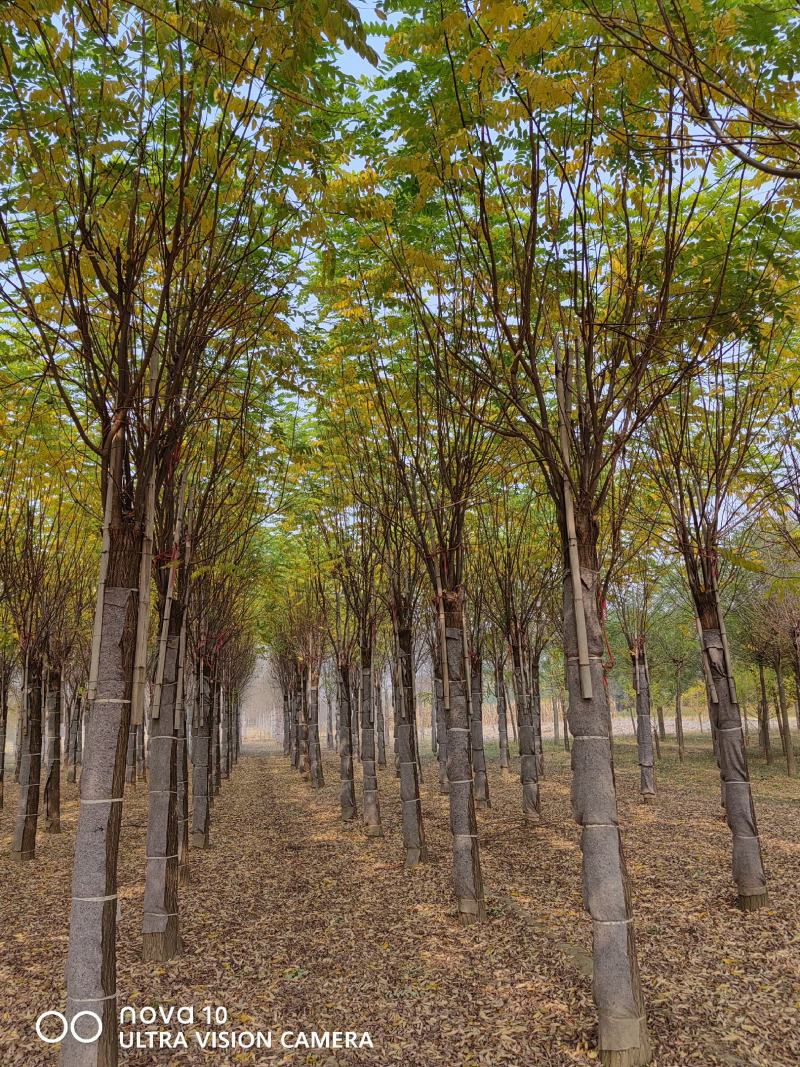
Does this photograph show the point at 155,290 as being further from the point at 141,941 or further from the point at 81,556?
the point at 81,556

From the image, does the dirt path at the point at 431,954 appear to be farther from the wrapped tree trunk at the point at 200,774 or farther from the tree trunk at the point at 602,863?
the wrapped tree trunk at the point at 200,774

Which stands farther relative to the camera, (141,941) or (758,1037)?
(141,941)

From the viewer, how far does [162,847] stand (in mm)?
6527

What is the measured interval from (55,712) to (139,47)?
13.7m

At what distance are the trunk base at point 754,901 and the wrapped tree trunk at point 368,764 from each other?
22.2ft

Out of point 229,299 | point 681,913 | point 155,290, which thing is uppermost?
point 155,290

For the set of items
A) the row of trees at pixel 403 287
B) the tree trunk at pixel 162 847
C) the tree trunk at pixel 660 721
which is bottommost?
the tree trunk at pixel 660 721

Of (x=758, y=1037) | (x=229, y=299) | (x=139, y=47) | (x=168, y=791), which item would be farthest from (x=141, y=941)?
(x=139, y=47)

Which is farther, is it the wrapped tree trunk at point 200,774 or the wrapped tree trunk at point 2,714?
the wrapped tree trunk at point 2,714

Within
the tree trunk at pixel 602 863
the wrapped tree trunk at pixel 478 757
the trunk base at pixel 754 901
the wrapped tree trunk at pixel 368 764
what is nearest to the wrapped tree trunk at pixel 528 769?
the wrapped tree trunk at pixel 478 757

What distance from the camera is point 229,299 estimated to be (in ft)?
16.8

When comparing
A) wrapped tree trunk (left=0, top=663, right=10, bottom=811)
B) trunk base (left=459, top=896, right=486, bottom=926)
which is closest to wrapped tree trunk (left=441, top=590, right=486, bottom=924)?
trunk base (left=459, top=896, right=486, bottom=926)

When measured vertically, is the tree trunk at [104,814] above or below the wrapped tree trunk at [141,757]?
above

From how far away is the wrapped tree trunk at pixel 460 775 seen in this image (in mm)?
7141
